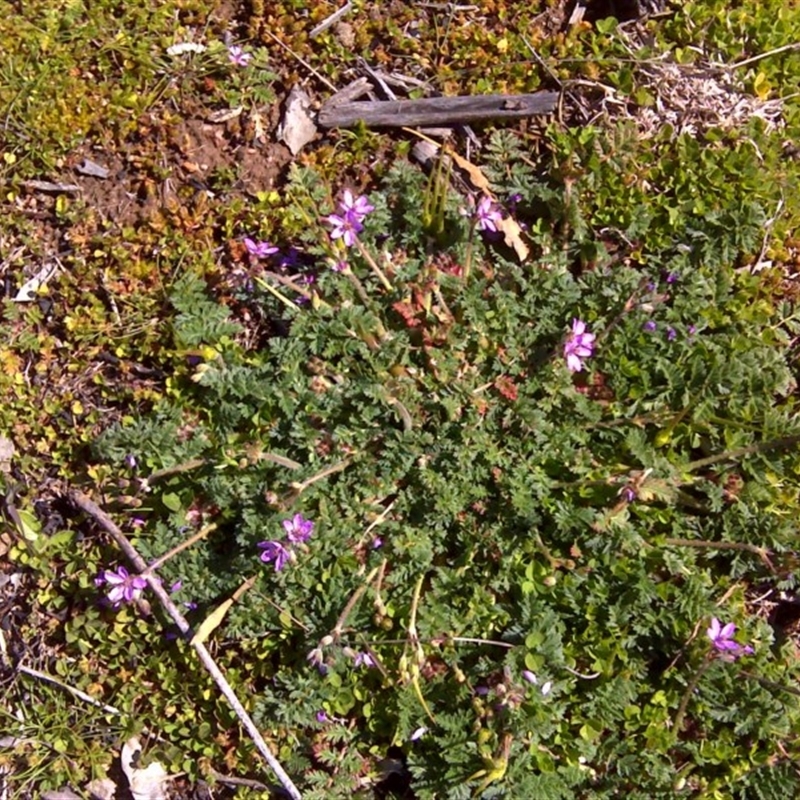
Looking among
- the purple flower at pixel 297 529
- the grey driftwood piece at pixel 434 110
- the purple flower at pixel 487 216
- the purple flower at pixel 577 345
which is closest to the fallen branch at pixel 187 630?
the purple flower at pixel 297 529

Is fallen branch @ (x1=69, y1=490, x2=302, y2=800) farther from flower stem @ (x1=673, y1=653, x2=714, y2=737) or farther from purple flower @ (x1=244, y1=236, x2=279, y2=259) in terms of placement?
flower stem @ (x1=673, y1=653, x2=714, y2=737)

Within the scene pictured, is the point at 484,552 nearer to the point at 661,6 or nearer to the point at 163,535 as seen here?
the point at 163,535

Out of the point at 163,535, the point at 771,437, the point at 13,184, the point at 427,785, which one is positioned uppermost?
the point at 13,184

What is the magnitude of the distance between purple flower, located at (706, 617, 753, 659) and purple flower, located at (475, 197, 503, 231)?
171 cm

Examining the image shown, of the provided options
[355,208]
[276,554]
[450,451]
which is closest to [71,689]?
[276,554]

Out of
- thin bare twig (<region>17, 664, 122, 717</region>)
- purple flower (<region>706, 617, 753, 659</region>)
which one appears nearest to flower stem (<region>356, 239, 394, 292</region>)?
purple flower (<region>706, 617, 753, 659</region>)

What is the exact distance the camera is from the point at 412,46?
449cm

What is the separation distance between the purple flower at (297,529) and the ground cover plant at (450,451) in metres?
0.02

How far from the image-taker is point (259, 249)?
4141mm

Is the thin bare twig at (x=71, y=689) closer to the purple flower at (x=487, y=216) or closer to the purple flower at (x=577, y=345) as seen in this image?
the purple flower at (x=577, y=345)

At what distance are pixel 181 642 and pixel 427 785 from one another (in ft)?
3.62

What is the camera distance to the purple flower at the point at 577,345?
362 cm

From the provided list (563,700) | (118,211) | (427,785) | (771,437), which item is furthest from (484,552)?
(118,211)

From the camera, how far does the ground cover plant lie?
3.58m
